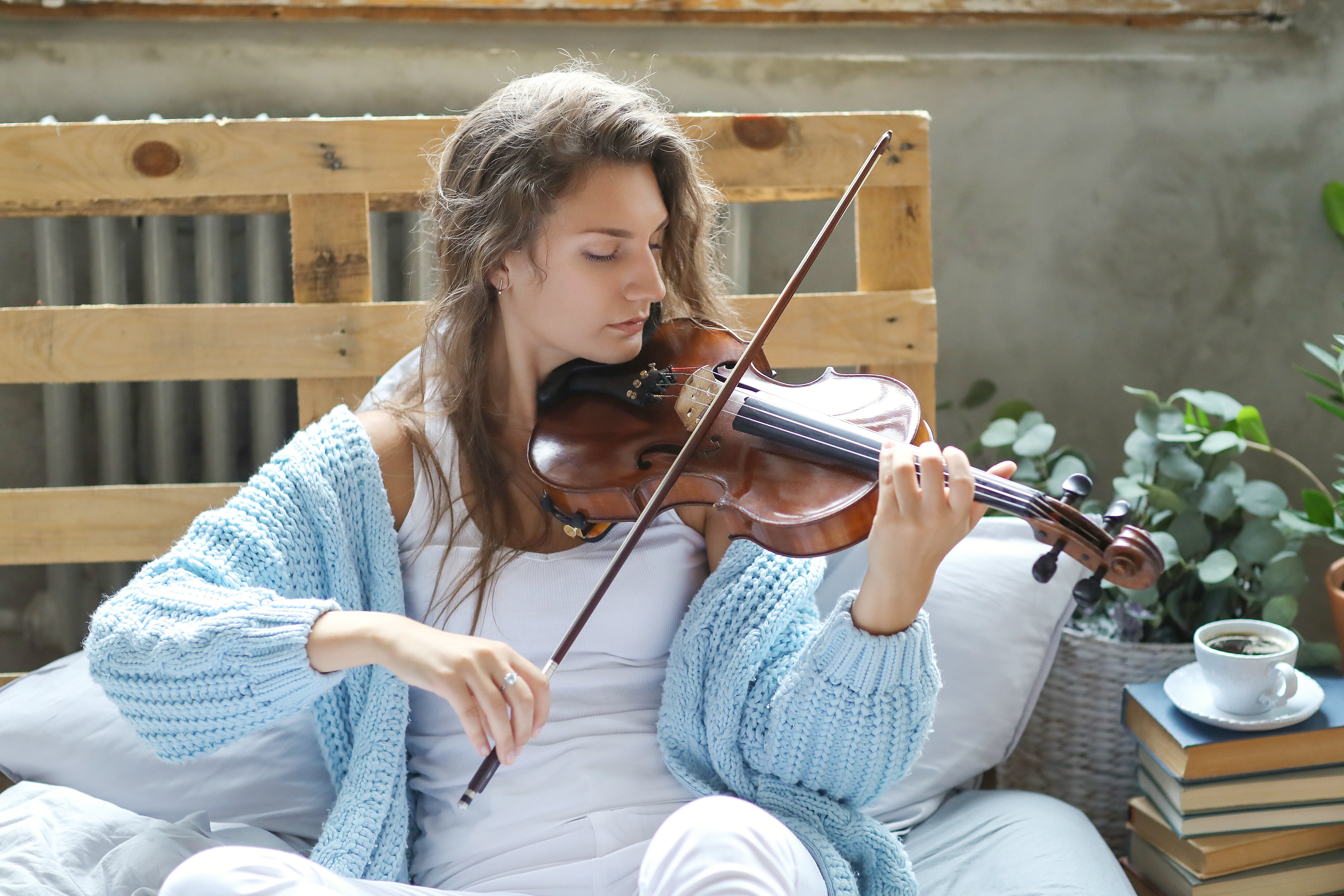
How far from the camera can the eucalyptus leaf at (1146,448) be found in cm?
162

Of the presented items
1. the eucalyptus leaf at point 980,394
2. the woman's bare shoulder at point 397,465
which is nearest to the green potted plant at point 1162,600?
the eucalyptus leaf at point 980,394

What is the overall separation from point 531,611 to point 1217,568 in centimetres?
92

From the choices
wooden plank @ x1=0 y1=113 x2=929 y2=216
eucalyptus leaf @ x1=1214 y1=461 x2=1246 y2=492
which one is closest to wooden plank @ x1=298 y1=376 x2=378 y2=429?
wooden plank @ x1=0 y1=113 x2=929 y2=216

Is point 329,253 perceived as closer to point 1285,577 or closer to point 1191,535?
point 1191,535

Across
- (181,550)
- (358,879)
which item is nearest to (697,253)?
(181,550)

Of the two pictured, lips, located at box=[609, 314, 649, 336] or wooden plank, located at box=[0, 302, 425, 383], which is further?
wooden plank, located at box=[0, 302, 425, 383]

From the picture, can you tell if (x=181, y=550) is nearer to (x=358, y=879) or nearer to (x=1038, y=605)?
(x=358, y=879)

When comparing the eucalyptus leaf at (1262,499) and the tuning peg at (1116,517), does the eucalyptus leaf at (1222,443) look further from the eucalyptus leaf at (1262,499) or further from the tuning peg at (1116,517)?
the tuning peg at (1116,517)

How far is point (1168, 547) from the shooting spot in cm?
153

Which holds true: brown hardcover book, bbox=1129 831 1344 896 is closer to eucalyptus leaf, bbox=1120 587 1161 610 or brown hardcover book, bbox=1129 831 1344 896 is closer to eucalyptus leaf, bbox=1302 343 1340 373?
eucalyptus leaf, bbox=1120 587 1161 610

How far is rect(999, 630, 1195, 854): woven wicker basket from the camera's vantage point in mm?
1529

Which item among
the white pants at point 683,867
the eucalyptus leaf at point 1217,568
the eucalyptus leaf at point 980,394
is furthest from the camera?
the eucalyptus leaf at point 980,394

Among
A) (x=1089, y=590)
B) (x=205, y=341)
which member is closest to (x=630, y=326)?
(x=1089, y=590)

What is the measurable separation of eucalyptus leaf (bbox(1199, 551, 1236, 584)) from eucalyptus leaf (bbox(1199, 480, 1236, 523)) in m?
0.06
